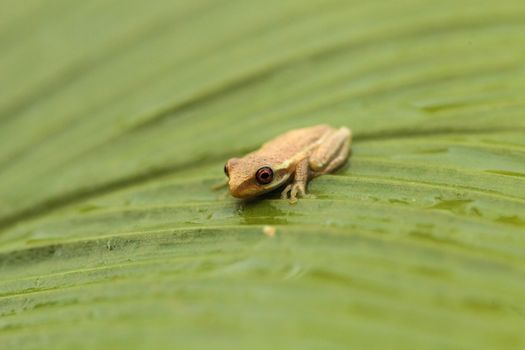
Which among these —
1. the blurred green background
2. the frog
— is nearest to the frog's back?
the frog

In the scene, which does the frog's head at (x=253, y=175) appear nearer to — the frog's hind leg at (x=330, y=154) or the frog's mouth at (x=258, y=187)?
the frog's mouth at (x=258, y=187)

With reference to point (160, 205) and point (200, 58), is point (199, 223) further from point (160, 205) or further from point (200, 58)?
point (200, 58)

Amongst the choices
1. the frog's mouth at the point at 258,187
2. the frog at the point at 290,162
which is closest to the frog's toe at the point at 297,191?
the frog at the point at 290,162

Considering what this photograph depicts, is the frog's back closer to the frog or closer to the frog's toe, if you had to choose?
the frog

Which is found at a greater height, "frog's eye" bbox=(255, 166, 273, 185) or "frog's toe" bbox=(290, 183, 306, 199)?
"frog's eye" bbox=(255, 166, 273, 185)

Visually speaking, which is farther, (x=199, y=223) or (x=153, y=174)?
(x=153, y=174)

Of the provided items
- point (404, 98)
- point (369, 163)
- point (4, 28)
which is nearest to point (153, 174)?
point (369, 163)

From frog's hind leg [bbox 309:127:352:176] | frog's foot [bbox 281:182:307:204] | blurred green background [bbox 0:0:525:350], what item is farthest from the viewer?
frog's hind leg [bbox 309:127:352:176]
